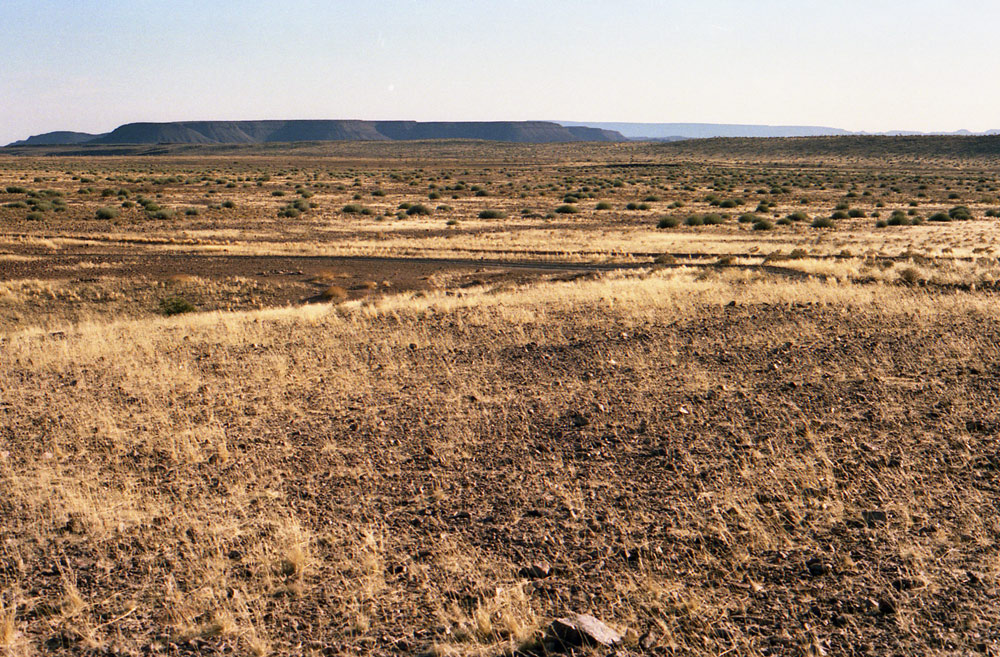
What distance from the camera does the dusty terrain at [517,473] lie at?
4.90m

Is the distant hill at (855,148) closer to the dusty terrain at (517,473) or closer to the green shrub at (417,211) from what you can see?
the green shrub at (417,211)

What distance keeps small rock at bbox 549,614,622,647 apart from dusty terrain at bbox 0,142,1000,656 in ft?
0.24

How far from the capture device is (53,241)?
32.1 meters

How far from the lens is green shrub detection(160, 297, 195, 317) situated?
1944cm

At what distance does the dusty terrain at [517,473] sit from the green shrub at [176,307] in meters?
0.46

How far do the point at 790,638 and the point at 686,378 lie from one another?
226 inches

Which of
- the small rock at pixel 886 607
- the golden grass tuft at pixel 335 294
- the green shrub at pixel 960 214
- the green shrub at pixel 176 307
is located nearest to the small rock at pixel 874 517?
the small rock at pixel 886 607

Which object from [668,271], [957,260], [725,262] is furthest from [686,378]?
[957,260]

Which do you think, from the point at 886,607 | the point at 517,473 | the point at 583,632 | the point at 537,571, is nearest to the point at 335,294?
the point at 517,473

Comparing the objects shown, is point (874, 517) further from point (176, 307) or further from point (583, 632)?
point (176, 307)

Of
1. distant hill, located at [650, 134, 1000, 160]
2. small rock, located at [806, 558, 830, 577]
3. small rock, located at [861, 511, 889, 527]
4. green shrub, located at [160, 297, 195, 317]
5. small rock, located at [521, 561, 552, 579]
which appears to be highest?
distant hill, located at [650, 134, 1000, 160]

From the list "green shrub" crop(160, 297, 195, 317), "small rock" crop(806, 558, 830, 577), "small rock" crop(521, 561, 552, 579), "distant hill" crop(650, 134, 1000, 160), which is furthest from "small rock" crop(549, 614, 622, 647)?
"distant hill" crop(650, 134, 1000, 160)

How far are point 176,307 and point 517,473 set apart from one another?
15076 millimetres

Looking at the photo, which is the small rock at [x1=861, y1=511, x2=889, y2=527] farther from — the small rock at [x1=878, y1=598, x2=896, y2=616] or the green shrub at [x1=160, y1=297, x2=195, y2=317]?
the green shrub at [x1=160, y1=297, x2=195, y2=317]
